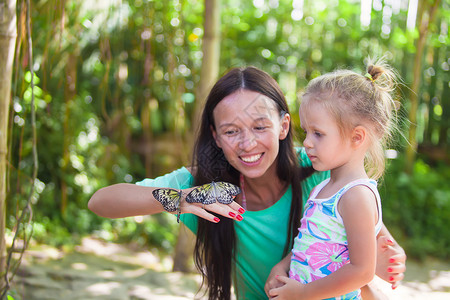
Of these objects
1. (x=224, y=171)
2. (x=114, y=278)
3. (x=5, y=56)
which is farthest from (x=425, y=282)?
(x=5, y=56)

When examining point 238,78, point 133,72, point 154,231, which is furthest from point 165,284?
point 133,72

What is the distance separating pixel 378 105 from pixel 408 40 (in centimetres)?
470

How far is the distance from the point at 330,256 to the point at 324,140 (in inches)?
14.7

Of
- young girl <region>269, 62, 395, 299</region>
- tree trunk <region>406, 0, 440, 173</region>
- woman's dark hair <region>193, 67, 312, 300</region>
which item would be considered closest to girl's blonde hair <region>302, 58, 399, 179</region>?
young girl <region>269, 62, 395, 299</region>

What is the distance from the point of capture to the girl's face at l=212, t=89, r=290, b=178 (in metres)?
1.71

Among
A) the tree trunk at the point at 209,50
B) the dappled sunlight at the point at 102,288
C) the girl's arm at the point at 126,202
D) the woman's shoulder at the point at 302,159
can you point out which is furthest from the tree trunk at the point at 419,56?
the girl's arm at the point at 126,202

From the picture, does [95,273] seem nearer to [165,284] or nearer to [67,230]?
[165,284]

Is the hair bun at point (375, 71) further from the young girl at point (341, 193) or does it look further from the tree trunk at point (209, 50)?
the tree trunk at point (209, 50)

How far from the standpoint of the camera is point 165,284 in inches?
135

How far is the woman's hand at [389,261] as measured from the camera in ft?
5.51

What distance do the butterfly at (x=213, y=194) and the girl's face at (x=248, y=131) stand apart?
281 millimetres

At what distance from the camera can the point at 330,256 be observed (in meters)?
1.49

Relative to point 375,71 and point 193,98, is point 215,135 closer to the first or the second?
point 375,71

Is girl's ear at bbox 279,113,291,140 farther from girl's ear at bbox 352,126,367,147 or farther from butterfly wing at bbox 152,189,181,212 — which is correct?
butterfly wing at bbox 152,189,181,212
